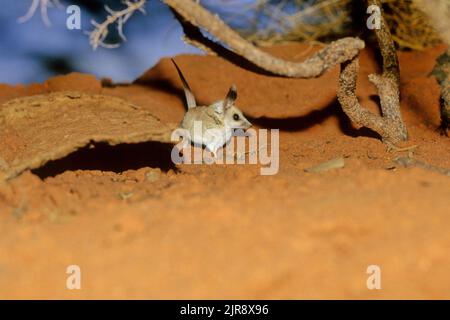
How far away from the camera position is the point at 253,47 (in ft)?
12.6

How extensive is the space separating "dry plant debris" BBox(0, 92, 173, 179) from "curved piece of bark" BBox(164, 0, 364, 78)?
83 cm

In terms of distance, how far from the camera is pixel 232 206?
2592 millimetres

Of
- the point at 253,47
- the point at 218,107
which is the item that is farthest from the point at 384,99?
the point at 253,47

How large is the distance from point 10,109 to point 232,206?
322 cm

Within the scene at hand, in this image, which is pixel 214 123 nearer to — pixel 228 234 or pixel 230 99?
pixel 230 99

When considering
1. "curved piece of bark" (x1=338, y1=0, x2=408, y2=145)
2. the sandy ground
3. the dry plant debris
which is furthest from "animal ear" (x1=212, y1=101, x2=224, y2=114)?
the sandy ground

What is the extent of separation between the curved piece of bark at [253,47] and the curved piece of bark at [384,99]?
50 centimetres

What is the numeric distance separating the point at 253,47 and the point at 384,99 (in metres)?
2.04

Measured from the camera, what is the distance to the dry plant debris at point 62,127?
358cm

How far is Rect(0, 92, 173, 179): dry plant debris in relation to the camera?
3.58m

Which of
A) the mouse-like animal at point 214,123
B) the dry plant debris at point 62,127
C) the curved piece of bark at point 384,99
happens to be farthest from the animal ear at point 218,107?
the curved piece of bark at point 384,99

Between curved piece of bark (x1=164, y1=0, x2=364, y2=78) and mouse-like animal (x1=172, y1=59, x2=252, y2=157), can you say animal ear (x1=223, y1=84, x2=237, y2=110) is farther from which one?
curved piece of bark (x1=164, y1=0, x2=364, y2=78)

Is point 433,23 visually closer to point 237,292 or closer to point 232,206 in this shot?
point 232,206

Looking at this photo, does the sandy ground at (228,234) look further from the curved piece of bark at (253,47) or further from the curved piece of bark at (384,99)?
the curved piece of bark at (384,99)
